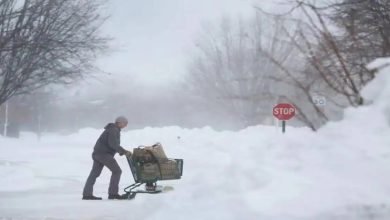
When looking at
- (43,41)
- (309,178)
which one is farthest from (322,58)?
(43,41)

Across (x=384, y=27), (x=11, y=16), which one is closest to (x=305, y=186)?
(x=384, y=27)

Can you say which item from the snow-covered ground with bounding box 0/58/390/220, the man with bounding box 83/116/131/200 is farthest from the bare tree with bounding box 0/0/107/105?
the snow-covered ground with bounding box 0/58/390/220

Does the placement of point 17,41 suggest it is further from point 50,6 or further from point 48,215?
point 48,215

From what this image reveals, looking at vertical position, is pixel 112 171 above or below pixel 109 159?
below

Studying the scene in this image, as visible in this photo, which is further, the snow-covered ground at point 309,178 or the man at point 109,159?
the man at point 109,159

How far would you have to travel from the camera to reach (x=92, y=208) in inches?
385

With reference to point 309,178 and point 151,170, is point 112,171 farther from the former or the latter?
point 309,178

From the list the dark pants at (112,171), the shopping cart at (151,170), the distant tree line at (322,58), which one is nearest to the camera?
the distant tree line at (322,58)

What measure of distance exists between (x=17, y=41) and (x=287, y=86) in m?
11.7

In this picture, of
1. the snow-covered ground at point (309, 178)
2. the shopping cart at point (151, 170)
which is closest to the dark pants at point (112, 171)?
the shopping cart at point (151, 170)

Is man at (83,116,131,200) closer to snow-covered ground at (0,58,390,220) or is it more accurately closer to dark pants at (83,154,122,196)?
dark pants at (83,154,122,196)

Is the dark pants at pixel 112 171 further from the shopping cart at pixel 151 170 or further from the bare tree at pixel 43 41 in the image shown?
the bare tree at pixel 43 41

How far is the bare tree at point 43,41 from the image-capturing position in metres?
14.5

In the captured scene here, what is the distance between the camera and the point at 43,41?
1488 centimetres
